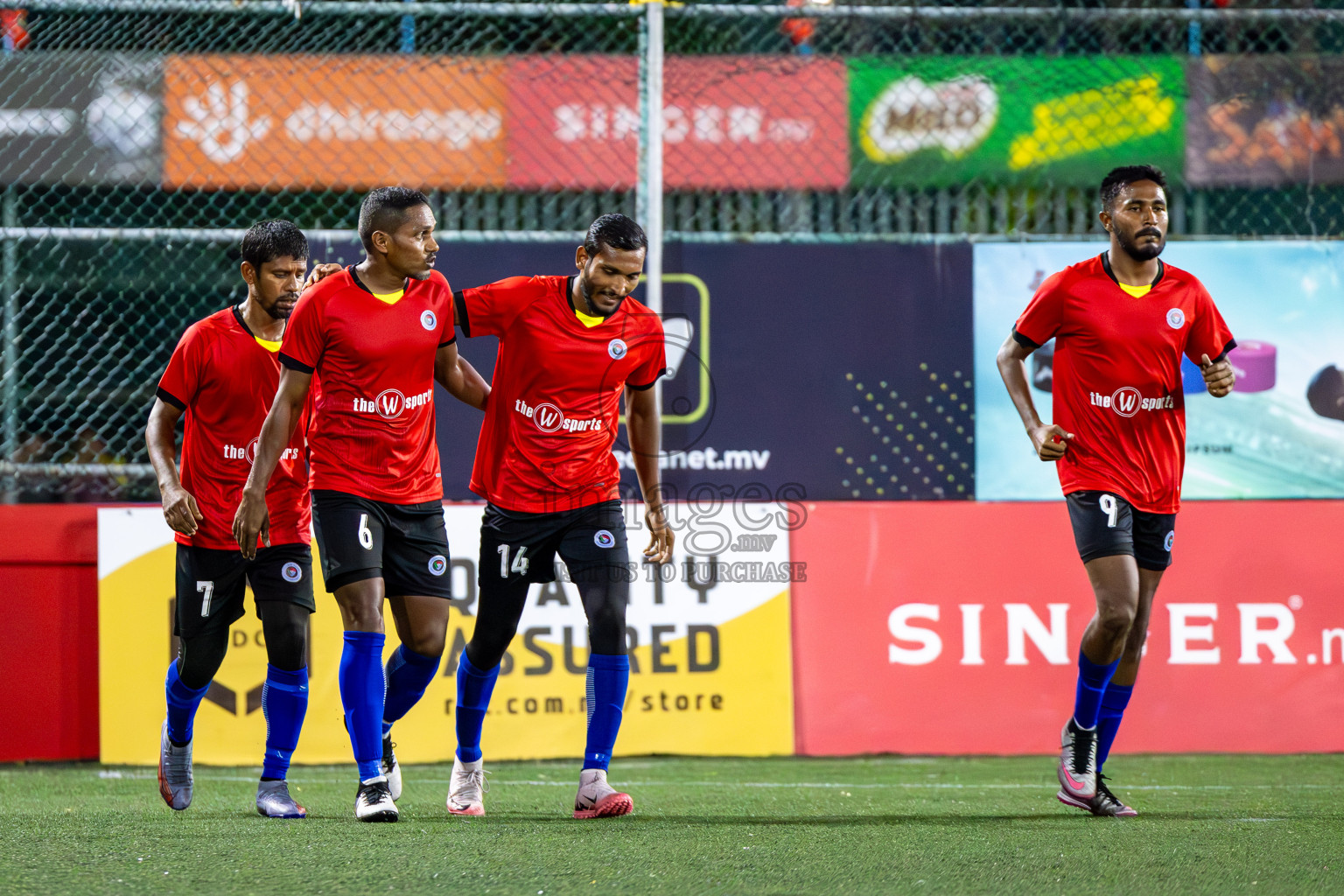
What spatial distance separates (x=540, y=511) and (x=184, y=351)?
1.29 metres

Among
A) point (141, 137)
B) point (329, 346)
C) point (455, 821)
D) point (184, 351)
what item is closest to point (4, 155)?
point (141, 137)

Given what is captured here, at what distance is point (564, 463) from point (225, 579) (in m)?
1.24

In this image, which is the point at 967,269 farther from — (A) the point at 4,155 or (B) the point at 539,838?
(A) the point at 4,155

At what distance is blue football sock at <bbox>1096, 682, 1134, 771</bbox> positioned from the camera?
489cm

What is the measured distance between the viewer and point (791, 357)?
23.3 feet

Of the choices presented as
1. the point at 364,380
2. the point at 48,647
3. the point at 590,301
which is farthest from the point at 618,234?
the point at 48,647

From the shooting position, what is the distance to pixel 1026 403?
4863 millimetres

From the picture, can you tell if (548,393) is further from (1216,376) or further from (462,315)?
(1216,376)

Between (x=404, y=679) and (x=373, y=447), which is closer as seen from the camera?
(x=373, y=447)

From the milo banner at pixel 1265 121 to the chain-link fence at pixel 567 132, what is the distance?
0.05 feet

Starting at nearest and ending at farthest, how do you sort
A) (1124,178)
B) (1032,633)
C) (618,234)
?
1. (618,234)
2. (1124,178)
3. (1032,633)

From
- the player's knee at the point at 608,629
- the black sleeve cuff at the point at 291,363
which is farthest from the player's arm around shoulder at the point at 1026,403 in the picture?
the black sleeve cuff at the point at 291,363

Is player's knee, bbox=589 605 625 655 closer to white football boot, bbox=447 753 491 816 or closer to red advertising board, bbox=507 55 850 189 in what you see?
white football boot, bbox=447 753 491 816

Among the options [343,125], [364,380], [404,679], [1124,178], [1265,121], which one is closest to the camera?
[364,380]
